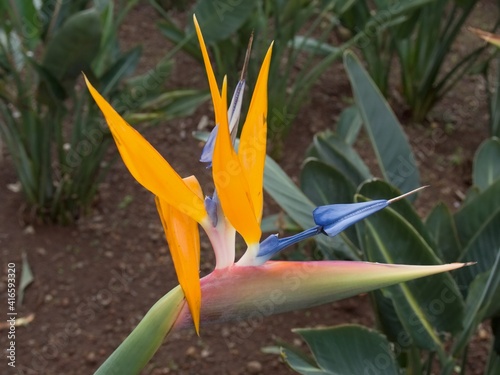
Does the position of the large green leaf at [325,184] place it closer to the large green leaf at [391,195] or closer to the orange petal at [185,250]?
the large green leaf at [391,195]

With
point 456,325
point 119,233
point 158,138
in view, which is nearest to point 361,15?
point 158,138

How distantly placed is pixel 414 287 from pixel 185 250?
58 centimetres

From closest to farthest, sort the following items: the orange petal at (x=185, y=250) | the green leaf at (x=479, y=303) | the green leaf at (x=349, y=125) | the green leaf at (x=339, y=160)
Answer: the orange petal at (x=185, y=250) → the green leaf at (x=479, y=303) → the green leaf at (x=339, y=160) → the green leaf at (x=349, y=125)

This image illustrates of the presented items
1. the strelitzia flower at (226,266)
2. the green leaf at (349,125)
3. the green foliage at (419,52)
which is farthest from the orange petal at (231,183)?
the green foliage at (419,52)

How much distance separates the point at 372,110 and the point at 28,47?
30.9 inches

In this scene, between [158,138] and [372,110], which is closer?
[372,110]

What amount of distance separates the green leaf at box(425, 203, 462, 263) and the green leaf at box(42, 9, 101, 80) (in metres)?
0.70

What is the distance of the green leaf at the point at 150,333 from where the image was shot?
18.3 inches

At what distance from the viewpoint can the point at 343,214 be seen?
0.48 meters

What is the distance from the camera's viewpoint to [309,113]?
7.25 feet

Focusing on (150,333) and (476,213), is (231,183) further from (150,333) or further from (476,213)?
(476,213)

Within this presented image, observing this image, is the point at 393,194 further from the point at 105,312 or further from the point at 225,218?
the point at 105,312

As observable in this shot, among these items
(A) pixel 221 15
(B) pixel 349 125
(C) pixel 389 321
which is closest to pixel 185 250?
(C) pixel 389 321

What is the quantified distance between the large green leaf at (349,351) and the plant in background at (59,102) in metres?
0.66
